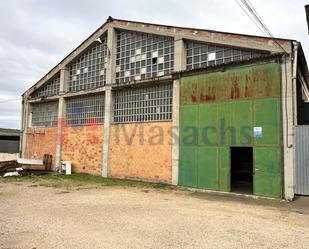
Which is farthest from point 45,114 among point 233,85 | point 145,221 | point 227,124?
point 145,221

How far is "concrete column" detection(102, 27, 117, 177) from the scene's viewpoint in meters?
17.9

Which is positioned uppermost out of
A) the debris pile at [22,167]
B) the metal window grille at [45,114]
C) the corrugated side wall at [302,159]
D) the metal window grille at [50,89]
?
the metal window grille at [50,89]

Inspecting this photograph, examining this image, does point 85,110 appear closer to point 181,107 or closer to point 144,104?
point 144,104

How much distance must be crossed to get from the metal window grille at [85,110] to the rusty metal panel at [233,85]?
6.57 meters

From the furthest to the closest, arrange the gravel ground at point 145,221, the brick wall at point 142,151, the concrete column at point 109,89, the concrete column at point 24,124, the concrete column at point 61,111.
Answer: the concrete column at point 24,124, the concrete column at point 61,111, the concrete column at point 109,89, the brick wall at point 142,151, the gravel ground at point 145,221

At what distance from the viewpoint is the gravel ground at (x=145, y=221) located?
19.8ft

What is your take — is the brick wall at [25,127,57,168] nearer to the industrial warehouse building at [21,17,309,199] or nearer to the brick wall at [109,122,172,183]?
the industrial warehouse building at [21,17,309,199]

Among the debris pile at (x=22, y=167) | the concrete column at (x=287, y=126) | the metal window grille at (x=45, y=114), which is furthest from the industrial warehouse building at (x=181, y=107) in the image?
the debris pile at (x=22, y=167)

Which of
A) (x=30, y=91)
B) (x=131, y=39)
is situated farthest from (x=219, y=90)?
(x=30, y=91)

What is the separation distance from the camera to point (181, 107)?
1477 cm

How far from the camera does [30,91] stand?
973 inches

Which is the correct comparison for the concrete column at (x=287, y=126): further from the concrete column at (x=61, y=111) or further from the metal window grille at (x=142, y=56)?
the concrete column at (x=61, y=111)

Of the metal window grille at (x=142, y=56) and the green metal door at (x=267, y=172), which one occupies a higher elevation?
the metal window grille at (x=142, y=56)

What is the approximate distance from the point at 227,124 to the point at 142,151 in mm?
5270
